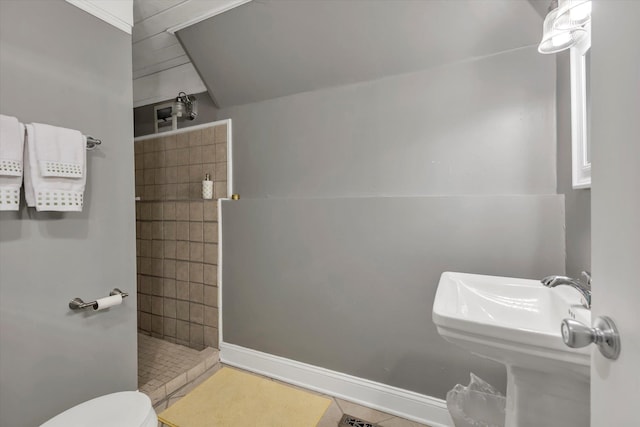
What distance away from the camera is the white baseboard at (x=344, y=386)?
1.55m

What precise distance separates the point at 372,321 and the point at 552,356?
3.46 ft

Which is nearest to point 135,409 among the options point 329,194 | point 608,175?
point 329,194

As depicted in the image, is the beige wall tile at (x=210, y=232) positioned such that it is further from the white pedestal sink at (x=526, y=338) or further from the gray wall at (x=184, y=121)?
the white pedestal sink at (x=526, y=338)

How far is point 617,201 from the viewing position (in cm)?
47

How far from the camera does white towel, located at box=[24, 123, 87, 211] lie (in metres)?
1.14

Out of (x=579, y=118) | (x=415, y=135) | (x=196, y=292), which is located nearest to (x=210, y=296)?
(x=196, y=292)

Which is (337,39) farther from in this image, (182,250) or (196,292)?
(196,292)

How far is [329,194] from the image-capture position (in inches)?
73.5

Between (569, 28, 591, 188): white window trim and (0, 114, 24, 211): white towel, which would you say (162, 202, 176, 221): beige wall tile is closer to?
(0, 114, 24, 211): white towel

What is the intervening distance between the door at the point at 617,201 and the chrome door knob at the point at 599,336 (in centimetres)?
1

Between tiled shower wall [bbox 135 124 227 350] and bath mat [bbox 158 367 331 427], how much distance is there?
0.45m

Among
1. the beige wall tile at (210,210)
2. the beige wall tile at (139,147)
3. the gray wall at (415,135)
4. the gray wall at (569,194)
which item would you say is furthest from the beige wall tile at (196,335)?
the gray wall at (569,194)

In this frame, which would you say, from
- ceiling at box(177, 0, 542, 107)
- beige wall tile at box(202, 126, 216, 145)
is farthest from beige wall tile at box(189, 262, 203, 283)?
ceiling at box(177, 0, 542, 107)

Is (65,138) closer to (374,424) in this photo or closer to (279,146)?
(279,146)
